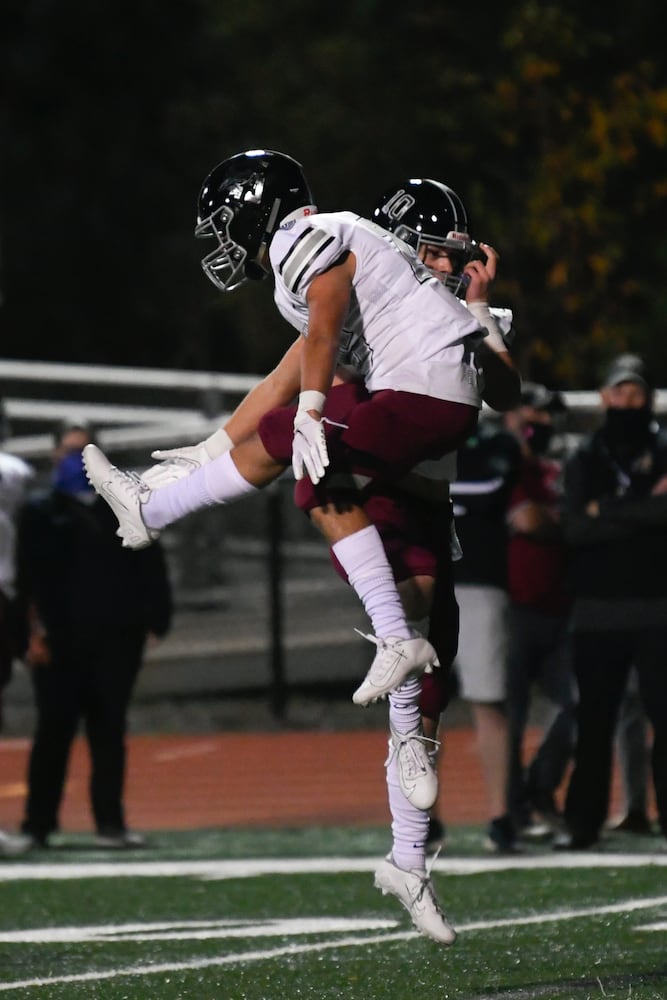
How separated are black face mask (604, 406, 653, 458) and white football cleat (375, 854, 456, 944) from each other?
3792 mm

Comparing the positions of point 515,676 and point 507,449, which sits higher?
point 507,449

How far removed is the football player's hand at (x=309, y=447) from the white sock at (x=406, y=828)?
0.94m

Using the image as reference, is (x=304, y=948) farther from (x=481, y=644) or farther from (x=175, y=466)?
(x=481, y=644)

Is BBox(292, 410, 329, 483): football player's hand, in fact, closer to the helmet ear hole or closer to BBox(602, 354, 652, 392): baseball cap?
the helmet ear hole

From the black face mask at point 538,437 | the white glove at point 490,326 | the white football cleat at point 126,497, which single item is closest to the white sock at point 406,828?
the white football cleat at point 126,497

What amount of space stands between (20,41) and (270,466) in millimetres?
35625

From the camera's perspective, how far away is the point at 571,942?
285 inches

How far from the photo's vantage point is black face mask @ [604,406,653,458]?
9.75 meters

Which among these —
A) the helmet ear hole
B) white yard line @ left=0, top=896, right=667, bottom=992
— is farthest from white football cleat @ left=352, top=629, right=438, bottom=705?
white yard line @ left=0, top=896, right=667, bottom=992

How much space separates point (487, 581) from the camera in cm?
995

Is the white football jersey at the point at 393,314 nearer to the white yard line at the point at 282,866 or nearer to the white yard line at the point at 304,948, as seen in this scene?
the white yard line at the point at 304,948

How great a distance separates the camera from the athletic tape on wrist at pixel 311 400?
5902mm

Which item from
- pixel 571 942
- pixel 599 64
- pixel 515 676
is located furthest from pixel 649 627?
pixel 599 64

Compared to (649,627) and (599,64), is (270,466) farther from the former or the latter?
(599,64)
